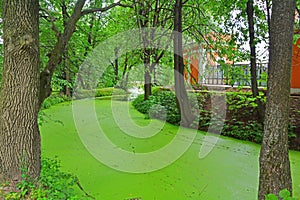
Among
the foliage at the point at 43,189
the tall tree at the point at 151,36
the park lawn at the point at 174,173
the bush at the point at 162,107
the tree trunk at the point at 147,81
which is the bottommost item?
the park lawn at the point at 174,173

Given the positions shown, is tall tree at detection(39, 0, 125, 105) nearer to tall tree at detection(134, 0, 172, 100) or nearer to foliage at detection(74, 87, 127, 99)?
tall tree at detection(134, 0, 172, 100)

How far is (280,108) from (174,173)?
1.51 meters

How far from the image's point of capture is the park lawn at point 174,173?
2.47 metres

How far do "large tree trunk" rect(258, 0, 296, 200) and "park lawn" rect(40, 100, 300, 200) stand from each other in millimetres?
605

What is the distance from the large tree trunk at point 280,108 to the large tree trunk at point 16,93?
6.11 feet

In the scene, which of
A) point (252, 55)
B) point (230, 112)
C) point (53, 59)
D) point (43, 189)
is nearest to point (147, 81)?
point (230, 112)

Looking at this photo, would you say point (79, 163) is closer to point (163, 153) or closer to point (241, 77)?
point (163, 153)

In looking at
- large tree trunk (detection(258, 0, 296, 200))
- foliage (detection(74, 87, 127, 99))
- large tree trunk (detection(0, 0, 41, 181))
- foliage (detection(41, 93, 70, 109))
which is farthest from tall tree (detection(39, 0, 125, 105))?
foliage (detection(74, 87, 127, 99))

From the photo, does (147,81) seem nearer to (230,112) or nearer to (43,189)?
(230,112)

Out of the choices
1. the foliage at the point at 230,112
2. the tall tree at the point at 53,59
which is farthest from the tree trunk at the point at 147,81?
the tall tree at the point at 53,59

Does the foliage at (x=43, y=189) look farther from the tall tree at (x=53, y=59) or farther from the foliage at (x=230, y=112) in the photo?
the foliage at (x=230, y=112)

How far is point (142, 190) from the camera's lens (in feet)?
8.27

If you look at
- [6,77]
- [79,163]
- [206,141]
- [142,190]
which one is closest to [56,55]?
[6,77]

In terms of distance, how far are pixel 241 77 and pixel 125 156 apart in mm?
2582
